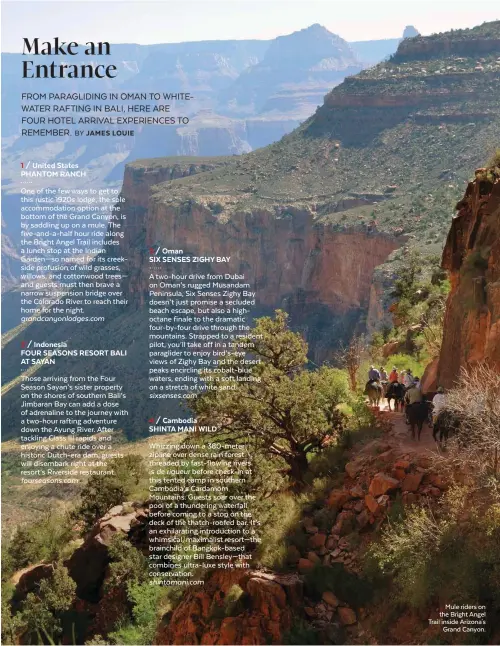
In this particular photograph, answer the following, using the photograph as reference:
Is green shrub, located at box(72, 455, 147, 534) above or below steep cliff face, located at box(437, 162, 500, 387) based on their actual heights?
below

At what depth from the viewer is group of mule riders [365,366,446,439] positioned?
18513 mm

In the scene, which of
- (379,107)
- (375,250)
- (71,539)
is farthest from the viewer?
(379,107)

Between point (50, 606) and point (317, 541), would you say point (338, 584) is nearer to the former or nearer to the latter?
point (317, 541)

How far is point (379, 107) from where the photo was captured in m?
81.6

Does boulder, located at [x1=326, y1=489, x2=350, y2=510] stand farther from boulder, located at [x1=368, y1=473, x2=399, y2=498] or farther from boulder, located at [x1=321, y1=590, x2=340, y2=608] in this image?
boulder, located at [x1=321, y1=590, x2=340, y2=608]

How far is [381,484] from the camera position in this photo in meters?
17.4

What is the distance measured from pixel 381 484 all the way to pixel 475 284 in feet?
16.9

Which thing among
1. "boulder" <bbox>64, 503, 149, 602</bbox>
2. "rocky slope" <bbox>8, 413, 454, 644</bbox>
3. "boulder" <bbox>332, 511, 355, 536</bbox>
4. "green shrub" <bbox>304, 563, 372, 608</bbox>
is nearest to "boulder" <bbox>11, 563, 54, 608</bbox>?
"boulder" <bbox>64, 503, 149, 602</bbox>

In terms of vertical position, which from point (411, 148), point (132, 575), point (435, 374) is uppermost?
point (411, 148)

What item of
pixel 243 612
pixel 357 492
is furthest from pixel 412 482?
pixel 243 612

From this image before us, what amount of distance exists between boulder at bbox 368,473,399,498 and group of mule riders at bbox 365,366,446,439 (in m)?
1.41

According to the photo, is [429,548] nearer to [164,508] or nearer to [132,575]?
[164,508]

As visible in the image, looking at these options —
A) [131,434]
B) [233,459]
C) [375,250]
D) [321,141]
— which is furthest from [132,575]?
[321,141]

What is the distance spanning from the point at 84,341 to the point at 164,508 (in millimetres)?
60110
